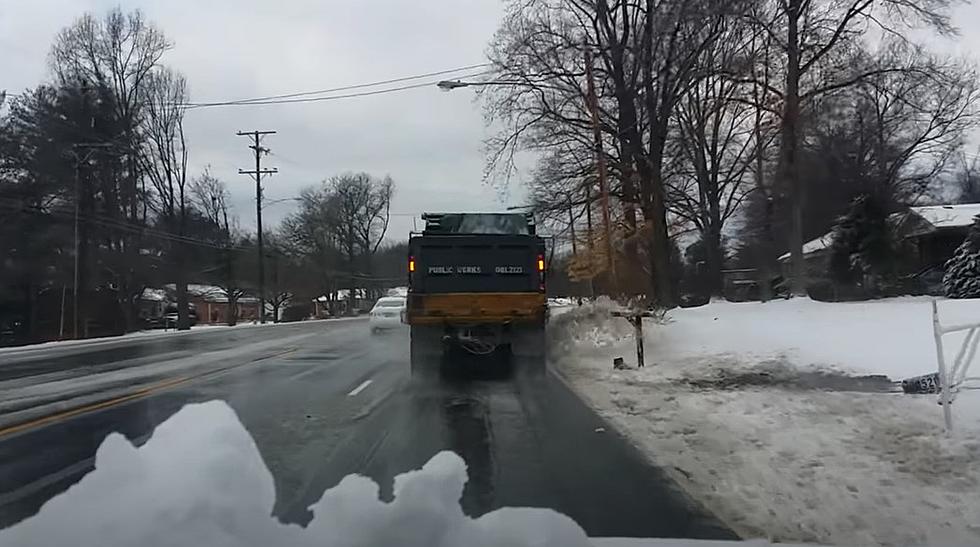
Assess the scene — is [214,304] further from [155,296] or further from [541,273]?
[541,273]

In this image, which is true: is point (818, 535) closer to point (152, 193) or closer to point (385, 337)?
point (385, 337)

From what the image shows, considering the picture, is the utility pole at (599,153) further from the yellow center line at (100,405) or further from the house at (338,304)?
the house at (338,304)

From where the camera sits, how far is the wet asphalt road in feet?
23.2

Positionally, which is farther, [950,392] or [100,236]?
[100,236]

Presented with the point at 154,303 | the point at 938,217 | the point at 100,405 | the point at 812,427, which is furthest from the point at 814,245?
the point at 100,405

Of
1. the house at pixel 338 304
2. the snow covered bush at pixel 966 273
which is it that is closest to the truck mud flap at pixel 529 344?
the snow covered bush at pixel 966 273

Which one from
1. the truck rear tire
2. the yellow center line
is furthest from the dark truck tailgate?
the yellow center line

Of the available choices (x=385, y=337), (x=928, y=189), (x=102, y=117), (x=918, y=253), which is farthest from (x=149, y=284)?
(x=928, y=189)

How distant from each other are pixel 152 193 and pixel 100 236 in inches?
367

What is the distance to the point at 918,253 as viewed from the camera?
47.9 m

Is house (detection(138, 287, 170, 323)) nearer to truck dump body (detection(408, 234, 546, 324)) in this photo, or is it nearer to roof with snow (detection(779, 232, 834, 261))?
roof with snow (detection(779, 232, 834, 261))

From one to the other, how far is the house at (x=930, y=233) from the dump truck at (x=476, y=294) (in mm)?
28705

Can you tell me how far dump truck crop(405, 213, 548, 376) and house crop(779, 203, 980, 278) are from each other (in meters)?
28.7

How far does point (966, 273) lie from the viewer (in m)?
29.8
